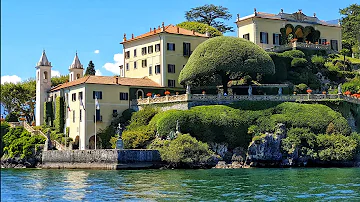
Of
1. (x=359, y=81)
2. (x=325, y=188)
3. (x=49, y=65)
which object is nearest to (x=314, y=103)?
(x=359, y=81)

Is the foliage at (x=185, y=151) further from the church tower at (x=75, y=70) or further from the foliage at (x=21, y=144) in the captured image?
the church tower at (x=75, y=70)

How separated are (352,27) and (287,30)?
26.8 m

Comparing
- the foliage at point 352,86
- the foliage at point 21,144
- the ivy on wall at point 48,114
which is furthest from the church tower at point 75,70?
the foliage at point 352,86

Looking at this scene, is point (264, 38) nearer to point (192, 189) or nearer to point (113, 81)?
point (113, 81)

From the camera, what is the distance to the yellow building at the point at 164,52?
7012 cm

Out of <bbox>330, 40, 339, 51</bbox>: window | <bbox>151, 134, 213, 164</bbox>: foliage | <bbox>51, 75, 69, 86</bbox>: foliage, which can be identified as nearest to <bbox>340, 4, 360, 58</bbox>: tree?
<bbox>330, 40, 339, 51</bbox>: window

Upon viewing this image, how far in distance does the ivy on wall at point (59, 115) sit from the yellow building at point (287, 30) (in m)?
26.7

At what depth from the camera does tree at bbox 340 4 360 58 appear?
325 ft

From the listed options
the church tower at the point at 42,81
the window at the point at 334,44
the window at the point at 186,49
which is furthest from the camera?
the window at the point at 334,44

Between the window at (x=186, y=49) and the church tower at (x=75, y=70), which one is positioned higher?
the window at (x=186, y=49)

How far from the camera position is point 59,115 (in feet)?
230

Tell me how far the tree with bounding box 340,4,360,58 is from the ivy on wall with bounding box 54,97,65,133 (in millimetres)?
52592

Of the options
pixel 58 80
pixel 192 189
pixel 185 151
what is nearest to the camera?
pixel 192 189

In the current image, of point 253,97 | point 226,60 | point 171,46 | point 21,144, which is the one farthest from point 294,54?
point 21,144
